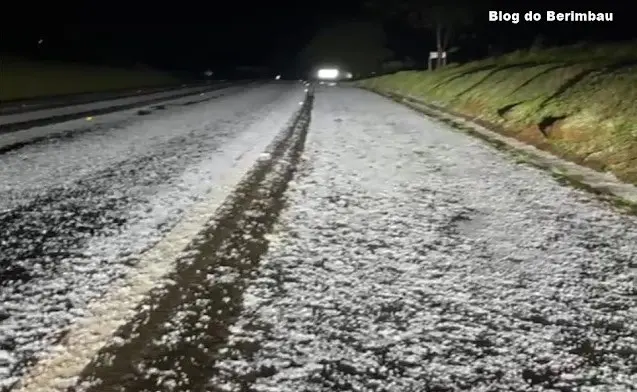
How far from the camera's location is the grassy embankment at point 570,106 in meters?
8.36

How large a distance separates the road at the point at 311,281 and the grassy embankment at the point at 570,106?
87.8 inches

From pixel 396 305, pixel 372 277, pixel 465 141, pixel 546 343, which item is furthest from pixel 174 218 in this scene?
pixel 465 141

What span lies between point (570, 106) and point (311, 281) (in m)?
9.28

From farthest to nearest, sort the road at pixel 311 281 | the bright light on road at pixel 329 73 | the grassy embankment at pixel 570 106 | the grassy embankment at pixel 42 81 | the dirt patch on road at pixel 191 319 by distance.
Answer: the bright light on road at pixel 329 73 < the grassy embankment at pixel 42 81 < the grassy embankment at pixel 570 106 < the road at pixel 311 281 < the dirt patch on road at pixel 191 319

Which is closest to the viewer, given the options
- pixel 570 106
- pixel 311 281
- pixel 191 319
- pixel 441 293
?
pixel 191 319

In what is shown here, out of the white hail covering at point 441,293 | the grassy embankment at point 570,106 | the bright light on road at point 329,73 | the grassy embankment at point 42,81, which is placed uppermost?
the bright light on road at point 329,73

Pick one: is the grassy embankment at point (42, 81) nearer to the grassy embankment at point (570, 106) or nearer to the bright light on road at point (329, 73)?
the grassy embankment at point (570, 106)

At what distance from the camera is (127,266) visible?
366 centimetres

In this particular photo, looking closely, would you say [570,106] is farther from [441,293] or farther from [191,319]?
[191,319]

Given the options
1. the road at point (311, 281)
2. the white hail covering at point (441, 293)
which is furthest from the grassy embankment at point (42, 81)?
the white hail covering at point (441, 293)

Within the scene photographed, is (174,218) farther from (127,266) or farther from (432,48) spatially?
(432,48)

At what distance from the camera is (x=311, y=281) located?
11.4 ft

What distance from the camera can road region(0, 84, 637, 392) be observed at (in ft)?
8.20

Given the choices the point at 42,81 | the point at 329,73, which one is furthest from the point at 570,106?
the point at 329,73
